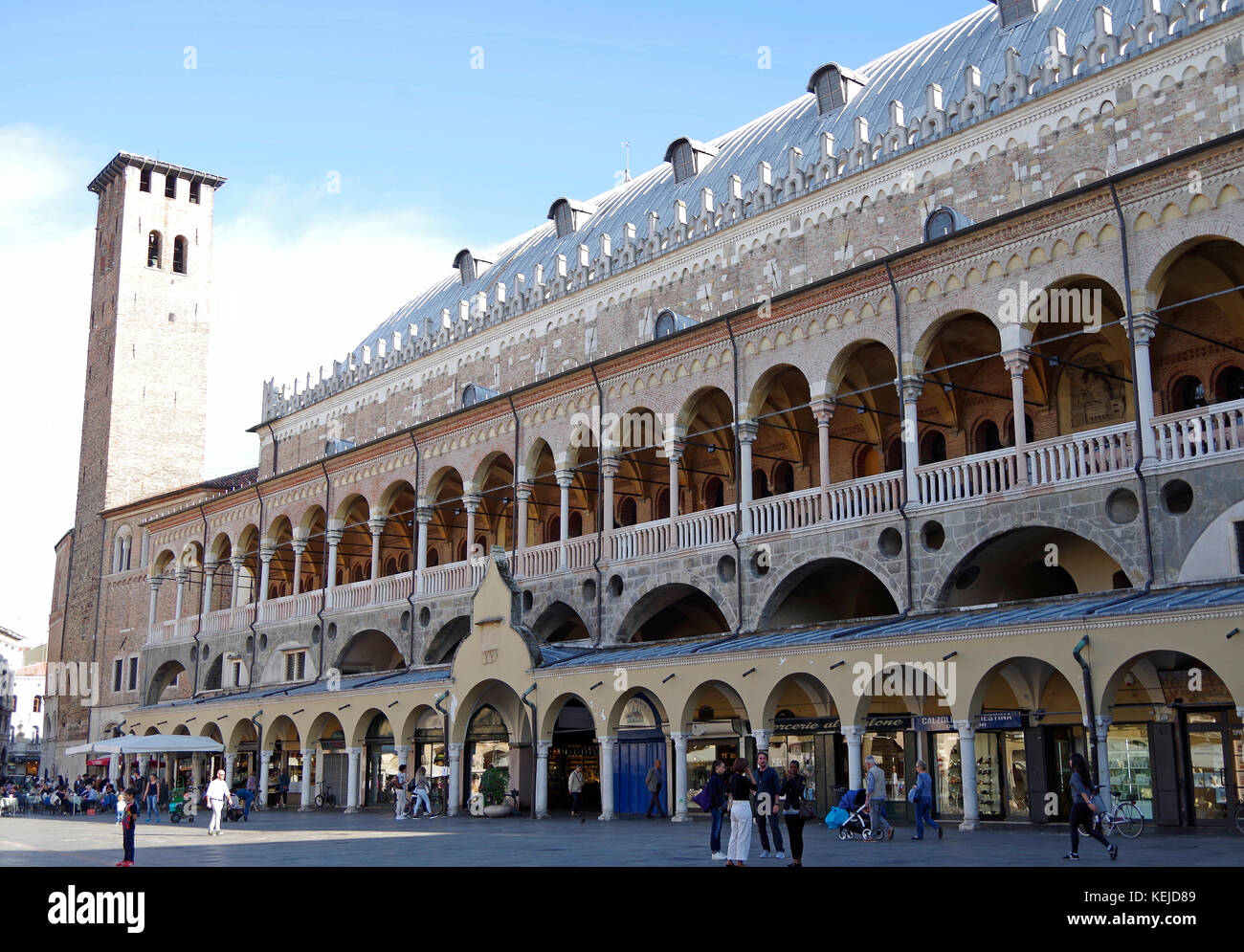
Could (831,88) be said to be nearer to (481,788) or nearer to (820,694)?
(820,694)

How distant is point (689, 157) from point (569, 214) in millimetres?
6006

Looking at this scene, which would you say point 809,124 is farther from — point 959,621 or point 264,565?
point 264,565

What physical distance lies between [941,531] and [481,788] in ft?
40.3

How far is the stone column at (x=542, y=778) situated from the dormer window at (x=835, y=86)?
18.3m

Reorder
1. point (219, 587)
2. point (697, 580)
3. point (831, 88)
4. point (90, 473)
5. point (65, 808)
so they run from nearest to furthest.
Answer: point (697, 580) < point (831, 88) < point (65, 808) < point (219, 587) < point (90, 473)

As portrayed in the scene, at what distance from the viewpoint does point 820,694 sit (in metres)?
25.2

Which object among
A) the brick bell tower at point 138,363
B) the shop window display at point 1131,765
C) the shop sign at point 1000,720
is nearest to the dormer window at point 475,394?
the shop sign at point 1000,720

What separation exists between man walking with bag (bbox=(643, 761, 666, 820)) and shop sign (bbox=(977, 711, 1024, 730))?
24.7ft

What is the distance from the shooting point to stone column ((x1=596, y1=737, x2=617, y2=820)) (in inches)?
1026

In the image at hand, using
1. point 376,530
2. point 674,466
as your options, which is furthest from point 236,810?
point 674,466

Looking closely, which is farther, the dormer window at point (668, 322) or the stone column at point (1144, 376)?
the dormer window at point (668, 322)

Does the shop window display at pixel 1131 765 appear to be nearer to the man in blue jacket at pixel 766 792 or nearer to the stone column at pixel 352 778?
the man in blue jacket at pixel 766 792

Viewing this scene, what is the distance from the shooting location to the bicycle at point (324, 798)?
35.5 metres
